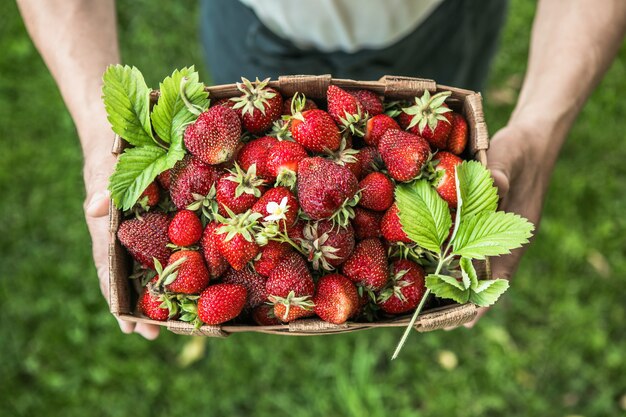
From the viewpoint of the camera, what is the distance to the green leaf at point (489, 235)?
101 centimetres

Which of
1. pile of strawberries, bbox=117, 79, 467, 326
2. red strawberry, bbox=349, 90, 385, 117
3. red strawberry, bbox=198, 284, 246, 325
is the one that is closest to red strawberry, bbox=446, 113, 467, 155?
pile of strawberries, bbox=117, 79, 467, 326

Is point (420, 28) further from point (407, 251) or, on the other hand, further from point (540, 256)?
point (540, 256)

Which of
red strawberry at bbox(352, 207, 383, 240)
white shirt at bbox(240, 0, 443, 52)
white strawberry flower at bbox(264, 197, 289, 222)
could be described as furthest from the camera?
white shirt at bbox(240, 0, 443, 52)

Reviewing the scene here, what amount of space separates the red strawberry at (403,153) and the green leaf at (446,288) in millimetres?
178

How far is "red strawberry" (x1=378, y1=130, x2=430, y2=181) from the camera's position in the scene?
3.45ft

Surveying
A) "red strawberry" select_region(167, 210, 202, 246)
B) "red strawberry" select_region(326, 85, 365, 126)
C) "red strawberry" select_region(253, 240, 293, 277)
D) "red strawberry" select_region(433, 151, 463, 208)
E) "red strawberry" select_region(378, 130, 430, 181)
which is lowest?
"red strawberry" select_region(253, 240, 293, 277)

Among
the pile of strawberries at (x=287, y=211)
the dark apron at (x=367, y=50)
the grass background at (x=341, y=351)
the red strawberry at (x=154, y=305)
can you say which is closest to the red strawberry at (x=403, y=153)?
the pile of strawberries at (x=287, y=211)

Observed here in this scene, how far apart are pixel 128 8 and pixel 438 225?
2.11 meters

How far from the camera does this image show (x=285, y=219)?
1023mm

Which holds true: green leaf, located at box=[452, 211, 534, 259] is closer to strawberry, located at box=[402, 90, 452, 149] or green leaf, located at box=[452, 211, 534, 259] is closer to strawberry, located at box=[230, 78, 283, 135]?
strawberry, located at box=[402, 90, 452, 149]

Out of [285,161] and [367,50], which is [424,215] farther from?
[367,50]

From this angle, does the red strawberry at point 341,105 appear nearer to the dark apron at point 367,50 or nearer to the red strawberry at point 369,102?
the red strawberry at point 369,102

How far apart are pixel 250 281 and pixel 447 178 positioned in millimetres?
377

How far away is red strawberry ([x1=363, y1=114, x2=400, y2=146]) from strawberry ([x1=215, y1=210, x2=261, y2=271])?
10.0 inches
